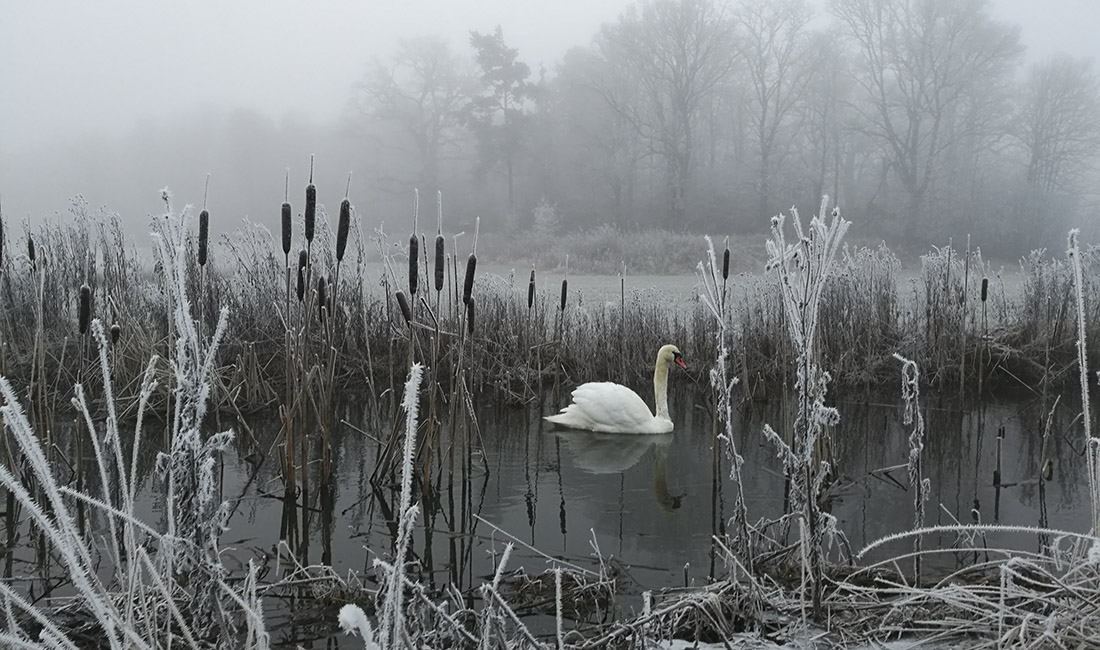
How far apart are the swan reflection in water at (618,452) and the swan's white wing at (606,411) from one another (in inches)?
2.2

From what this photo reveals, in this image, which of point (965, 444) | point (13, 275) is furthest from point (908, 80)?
point (13, 275)

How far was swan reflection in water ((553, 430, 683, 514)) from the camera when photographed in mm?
3748

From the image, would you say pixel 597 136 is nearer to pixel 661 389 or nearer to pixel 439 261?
pixel 661 389

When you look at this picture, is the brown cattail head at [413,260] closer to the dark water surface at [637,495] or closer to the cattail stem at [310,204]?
the cattail stem at [310,204]

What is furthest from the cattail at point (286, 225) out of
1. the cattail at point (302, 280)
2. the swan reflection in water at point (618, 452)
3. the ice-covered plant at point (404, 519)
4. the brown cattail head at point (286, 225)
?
the swan reflection in water at point (618, 452)

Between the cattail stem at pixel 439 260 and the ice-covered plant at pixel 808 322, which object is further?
the cattail stem at pixel 439 260

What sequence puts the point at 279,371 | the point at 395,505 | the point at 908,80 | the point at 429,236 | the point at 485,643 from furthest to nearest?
the point at 429,236
the point at 908,80
the point at 279,371
the point at 395,505
the point at 485,643

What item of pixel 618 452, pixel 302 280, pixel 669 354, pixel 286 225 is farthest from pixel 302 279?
pixel 669 354

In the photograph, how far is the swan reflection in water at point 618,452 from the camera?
375 centimetres

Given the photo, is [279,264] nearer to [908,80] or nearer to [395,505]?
[395,505]

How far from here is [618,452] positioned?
14.2 ft

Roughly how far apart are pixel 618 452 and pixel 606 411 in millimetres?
346

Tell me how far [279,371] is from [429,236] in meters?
16.0

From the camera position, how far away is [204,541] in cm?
124
